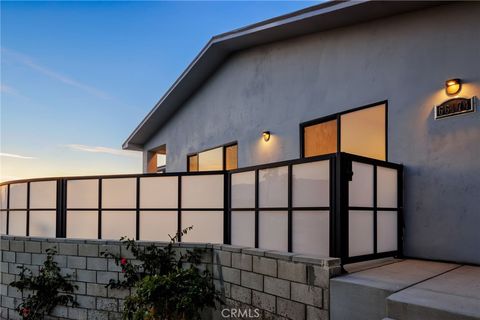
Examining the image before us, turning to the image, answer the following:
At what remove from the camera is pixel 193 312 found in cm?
418

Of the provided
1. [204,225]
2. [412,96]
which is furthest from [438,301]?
[204,225]

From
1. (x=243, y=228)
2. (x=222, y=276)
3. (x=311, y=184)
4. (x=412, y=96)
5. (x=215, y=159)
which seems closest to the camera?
(x=311, y=184)

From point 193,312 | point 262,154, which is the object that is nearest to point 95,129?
point 262,154

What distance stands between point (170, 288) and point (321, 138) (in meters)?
3.32

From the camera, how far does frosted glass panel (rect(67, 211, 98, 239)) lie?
Result: 596 centimetres

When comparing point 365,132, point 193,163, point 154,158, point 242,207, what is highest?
point 154,158

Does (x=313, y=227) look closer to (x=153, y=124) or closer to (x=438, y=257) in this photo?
(x=438, y=257)

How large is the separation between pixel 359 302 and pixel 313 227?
100cm

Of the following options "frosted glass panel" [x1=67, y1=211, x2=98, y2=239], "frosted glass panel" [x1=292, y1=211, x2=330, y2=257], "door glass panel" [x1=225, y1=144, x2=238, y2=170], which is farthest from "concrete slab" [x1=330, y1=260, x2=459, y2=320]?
"door glass panel" [x1=225, y1=144, x2=238, y2=170]

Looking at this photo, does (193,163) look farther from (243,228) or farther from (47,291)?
(243,228)

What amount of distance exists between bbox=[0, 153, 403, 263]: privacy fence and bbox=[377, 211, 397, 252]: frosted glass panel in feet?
0.04

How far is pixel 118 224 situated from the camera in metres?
5.81

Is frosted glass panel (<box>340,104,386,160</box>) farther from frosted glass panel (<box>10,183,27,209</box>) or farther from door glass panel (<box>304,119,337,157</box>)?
frosted glass panel (<box>10,183,27,209</box>)

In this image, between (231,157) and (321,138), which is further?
(231,157)
